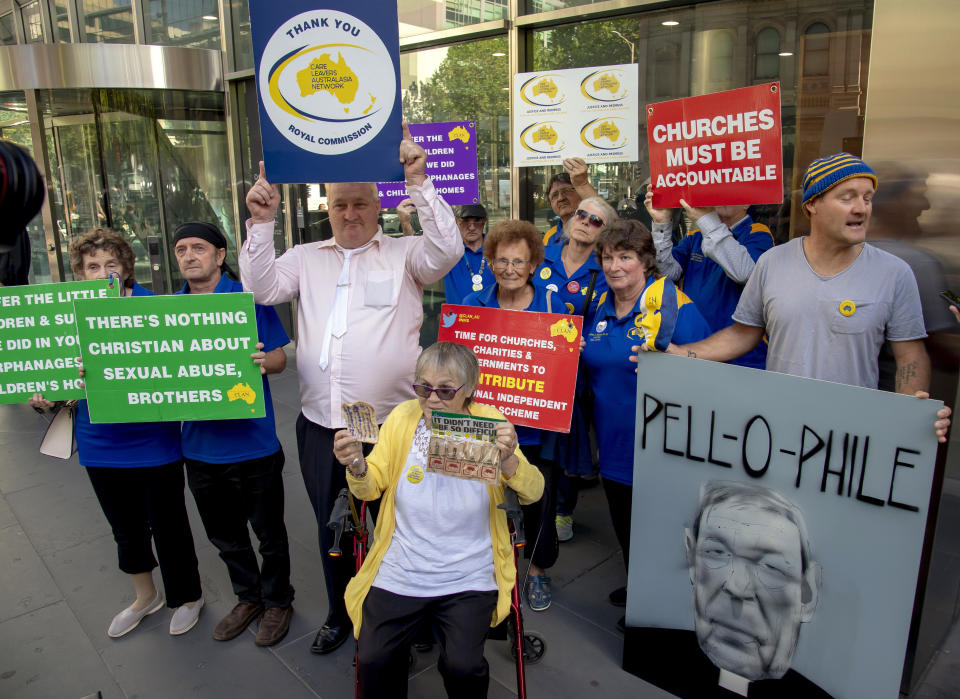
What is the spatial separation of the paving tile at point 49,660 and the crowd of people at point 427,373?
0.92 feet

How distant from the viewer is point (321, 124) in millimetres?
2746

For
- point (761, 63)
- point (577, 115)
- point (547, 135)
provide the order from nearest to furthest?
point (577, 115) → point (547, 135) → point (761, 63)

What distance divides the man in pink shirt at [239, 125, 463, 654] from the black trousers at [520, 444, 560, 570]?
713 mm

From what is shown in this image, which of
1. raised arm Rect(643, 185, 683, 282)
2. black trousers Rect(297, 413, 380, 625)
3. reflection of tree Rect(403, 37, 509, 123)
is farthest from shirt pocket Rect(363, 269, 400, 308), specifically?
reflection of tree Rect(403, 37, 509, 123)

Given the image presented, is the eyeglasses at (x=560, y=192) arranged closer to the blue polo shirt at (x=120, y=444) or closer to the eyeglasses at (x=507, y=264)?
the eyeglasses at (x=507, y=264)

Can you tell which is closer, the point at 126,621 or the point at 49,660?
the point at 49,660

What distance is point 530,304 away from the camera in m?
3.25

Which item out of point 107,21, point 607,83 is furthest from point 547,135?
point 107,21

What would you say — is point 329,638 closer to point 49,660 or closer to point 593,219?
point 49,660

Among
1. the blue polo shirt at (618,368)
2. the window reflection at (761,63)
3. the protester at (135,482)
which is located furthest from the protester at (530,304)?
the window reflection at (761,63)

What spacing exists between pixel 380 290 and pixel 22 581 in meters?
2.83

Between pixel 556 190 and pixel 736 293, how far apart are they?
1.66 m

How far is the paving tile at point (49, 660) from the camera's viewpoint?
2.93m

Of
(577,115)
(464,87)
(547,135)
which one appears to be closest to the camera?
(577,115)
